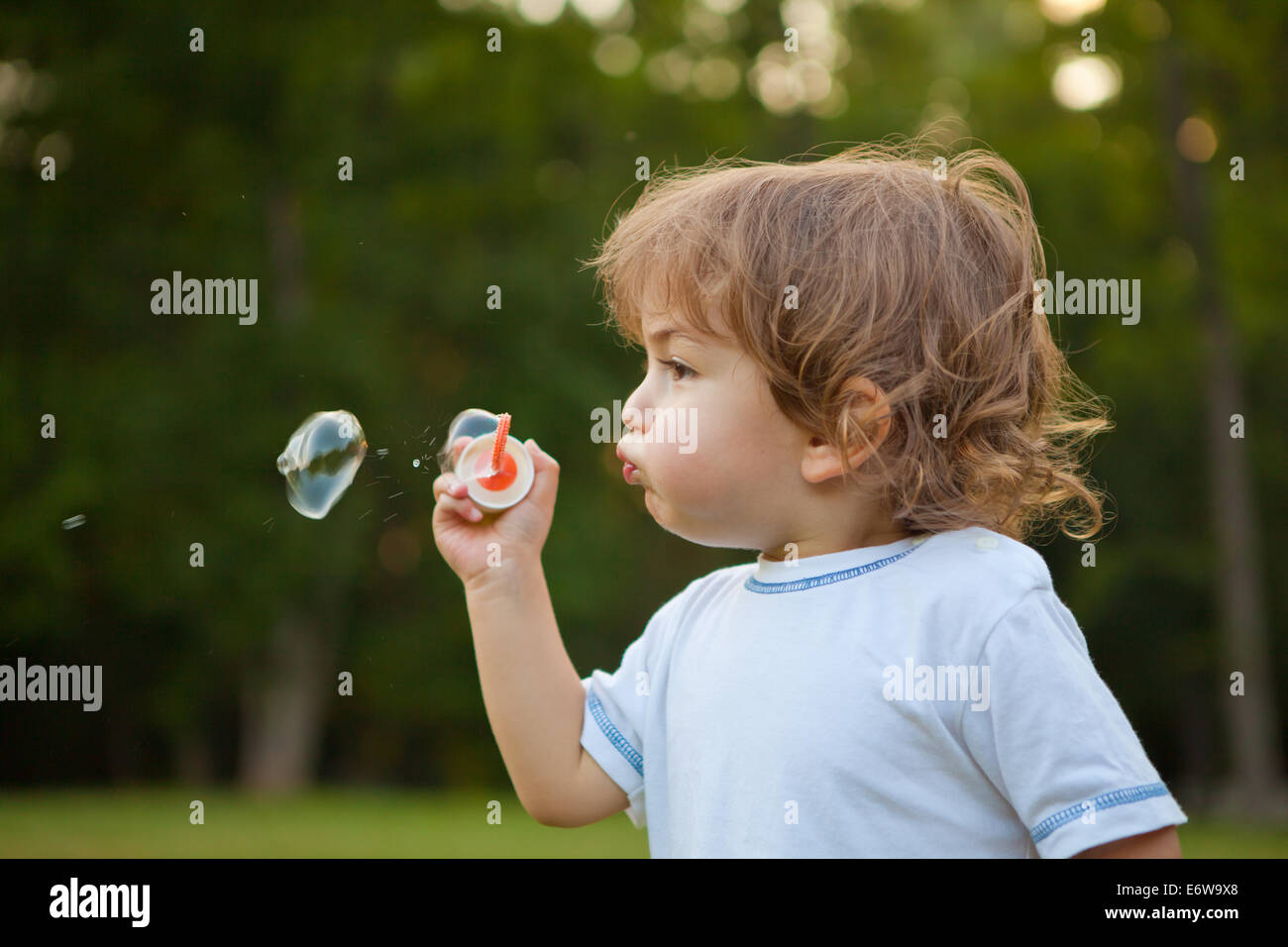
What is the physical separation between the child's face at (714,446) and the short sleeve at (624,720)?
245 millimetres

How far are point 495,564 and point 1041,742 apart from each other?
32.4 inches

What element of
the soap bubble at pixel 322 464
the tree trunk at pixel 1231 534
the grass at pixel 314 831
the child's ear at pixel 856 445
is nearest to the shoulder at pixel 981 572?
the child's ear at pixel 856 445

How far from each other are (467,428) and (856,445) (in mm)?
673

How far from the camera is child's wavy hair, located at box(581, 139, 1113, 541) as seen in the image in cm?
174

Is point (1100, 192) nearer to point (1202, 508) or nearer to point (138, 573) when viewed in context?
point (1202, 508)

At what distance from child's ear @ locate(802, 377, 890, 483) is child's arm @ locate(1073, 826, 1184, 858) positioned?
582 mm

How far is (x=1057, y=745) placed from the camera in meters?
1.49

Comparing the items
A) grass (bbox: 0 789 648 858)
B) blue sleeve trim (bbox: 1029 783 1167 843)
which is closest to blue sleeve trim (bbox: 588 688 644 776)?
blue sleeve trim (bbox: 1029 783 1167 843)

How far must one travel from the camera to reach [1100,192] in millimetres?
15438

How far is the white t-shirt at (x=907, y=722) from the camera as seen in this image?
59.0 inches

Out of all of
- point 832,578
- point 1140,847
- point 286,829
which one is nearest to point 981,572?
point 832,578

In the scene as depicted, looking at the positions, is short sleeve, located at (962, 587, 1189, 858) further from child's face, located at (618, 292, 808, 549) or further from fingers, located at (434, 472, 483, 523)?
fingers, located at (434, 472, 483, 523)

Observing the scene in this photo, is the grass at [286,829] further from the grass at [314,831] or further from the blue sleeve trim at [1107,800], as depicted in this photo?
the blue sleeve trim at [1107,800]

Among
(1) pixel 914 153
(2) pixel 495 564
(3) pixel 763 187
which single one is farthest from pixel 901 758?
(1) pixel 914 153
